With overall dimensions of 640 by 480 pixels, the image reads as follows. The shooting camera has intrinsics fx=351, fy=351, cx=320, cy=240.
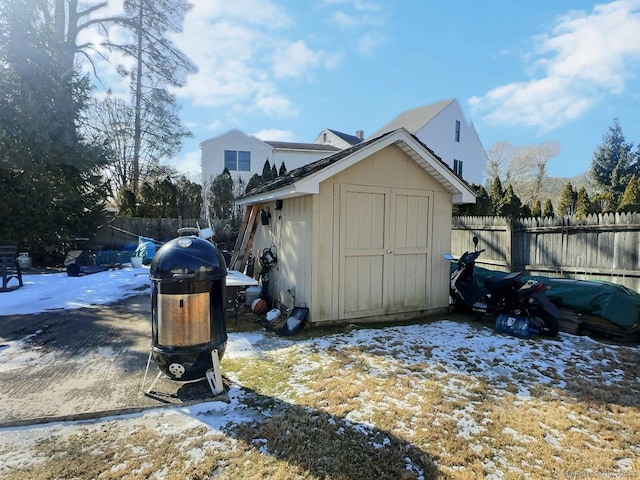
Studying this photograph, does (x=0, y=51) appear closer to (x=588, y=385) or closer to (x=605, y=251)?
(x=588, y=385)

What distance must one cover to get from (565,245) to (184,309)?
24.3 feet

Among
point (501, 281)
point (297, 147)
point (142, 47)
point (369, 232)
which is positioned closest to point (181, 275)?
point (369, 232)

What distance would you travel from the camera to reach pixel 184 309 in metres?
3.07

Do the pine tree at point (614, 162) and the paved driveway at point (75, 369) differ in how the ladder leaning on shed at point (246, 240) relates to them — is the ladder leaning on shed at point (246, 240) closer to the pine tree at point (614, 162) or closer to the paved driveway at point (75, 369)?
the paved driveway at point (75, 369)

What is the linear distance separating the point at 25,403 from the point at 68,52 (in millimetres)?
13661

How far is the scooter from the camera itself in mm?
4980

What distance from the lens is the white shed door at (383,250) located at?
5.40 meters

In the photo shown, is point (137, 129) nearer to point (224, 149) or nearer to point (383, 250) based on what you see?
point (224, 149)

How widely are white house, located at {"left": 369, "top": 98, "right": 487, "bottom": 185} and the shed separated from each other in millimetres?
16155

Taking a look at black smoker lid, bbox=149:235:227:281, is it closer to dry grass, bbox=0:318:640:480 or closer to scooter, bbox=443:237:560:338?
dry grass, bbox=0:318:640:480

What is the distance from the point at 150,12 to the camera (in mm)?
14891

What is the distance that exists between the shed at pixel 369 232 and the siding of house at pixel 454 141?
16.0 meters

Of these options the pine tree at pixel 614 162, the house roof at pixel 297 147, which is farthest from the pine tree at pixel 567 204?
the house roof at pixel 297 147

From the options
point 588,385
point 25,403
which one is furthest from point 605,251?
point 25,403
